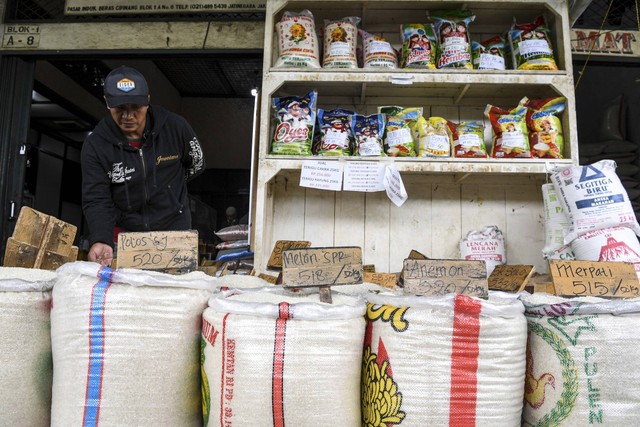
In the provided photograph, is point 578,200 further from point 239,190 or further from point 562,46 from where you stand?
point 239,190

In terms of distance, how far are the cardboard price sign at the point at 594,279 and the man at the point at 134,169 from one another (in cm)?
138

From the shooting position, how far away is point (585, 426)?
35.4 inches

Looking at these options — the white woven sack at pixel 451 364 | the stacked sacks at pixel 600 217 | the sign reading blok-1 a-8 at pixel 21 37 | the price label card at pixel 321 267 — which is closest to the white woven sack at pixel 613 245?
the stacked sacks at pixel 600 217

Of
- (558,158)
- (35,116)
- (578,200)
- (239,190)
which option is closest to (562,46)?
(558,158)

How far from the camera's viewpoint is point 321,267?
101 centimetres

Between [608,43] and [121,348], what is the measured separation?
275cm

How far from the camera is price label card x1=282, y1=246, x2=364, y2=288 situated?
39.4 inches

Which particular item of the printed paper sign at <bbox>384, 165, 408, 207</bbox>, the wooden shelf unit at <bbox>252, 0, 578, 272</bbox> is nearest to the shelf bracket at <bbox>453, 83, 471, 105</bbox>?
the wooden shelf unit at <bbox>252, 0, 578, 272</bbox>

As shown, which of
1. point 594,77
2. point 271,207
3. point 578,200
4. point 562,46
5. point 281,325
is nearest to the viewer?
point 281,325

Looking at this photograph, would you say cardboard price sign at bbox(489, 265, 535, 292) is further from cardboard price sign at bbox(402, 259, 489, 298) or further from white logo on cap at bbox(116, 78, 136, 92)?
white logo on cap at bbox(116, 78, 136, 92)

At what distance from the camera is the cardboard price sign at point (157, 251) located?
1.05 m

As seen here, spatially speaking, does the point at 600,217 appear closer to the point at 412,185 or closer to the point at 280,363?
the point at 412,185

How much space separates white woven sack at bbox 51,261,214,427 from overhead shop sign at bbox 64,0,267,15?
2163 mm

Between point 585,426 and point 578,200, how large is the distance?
109cm
